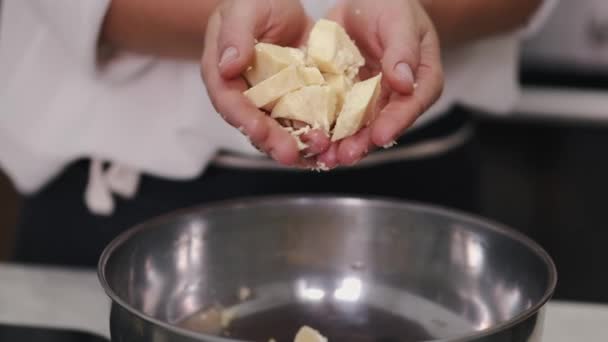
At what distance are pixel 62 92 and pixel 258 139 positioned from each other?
14.6 inches

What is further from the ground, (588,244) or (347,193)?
(347,193)

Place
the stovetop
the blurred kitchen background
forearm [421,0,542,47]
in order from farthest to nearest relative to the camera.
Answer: the blurred kitchen background
forearm [421,0,542,47]
the stovetop

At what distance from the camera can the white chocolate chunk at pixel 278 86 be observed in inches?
23.9

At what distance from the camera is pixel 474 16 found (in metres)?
0.85

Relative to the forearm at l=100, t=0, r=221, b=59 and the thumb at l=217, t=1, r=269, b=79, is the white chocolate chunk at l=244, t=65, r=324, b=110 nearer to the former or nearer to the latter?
the thumb at l=217, t=1, r=269, b=79

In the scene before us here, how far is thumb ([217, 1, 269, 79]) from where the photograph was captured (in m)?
0.59

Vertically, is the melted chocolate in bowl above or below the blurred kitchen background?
above

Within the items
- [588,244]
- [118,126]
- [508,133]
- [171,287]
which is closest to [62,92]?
[118,126]

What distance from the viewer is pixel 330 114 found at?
619 mm

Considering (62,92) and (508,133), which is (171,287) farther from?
(508,133)

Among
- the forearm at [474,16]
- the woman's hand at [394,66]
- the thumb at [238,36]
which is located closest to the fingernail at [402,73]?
the woman's hand at [394,66]

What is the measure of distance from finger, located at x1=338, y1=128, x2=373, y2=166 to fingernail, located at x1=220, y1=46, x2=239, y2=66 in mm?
94

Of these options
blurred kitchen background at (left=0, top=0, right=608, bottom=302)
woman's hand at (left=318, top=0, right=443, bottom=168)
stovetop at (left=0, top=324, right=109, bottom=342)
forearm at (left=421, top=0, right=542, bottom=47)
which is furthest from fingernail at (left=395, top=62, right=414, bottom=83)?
blurred kitchen background at (left=0, top=0, right=608, bottom=302)

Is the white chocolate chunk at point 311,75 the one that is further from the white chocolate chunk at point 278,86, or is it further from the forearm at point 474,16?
the forearm at point 474,16
